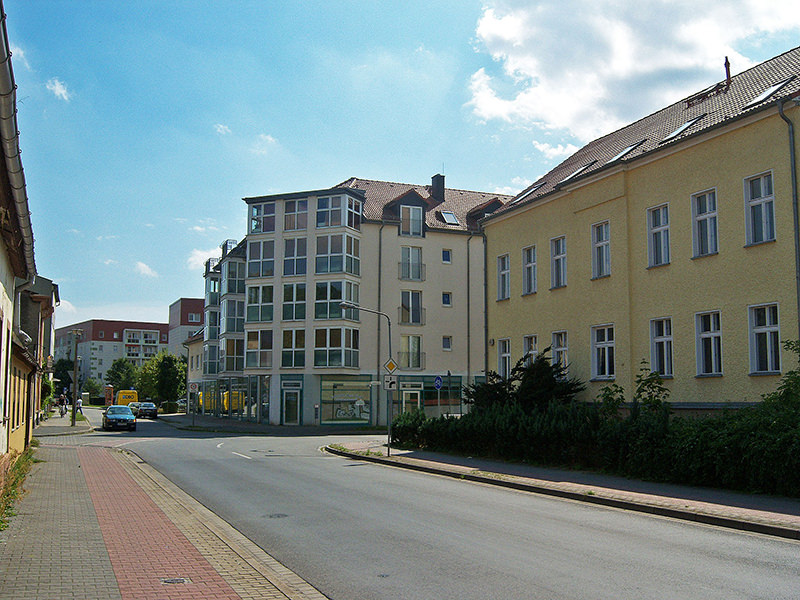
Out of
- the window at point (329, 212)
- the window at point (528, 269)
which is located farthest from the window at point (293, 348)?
the window at point (528, 269)

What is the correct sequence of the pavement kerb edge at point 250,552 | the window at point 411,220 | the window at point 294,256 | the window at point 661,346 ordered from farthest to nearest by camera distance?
1. the window at point 411,220
2. the window at point 294,256
3. the window at point 661,346
4. the pavement kerb edge at point 250,552

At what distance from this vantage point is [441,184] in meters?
53.6

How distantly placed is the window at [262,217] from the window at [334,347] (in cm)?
758

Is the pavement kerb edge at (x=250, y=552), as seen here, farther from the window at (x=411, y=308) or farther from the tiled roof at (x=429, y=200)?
the tiled roof at (x=429, y=200)

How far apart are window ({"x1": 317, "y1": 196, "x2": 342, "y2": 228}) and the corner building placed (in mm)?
60

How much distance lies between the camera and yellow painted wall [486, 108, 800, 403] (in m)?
18.2

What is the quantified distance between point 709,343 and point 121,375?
383 feet

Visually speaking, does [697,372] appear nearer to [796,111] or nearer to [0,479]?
[796,111]

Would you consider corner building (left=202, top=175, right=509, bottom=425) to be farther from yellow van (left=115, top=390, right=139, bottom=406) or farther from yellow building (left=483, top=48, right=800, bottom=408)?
yellow van (left=115, top=390, right=139, bottom=406)

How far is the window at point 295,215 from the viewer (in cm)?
4800

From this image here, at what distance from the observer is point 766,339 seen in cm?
1834

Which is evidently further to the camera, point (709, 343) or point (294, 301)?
point (294, 301)

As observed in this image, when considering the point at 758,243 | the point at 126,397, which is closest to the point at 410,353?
the point at 758,243

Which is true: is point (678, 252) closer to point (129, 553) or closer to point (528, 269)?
point (528, 269)
